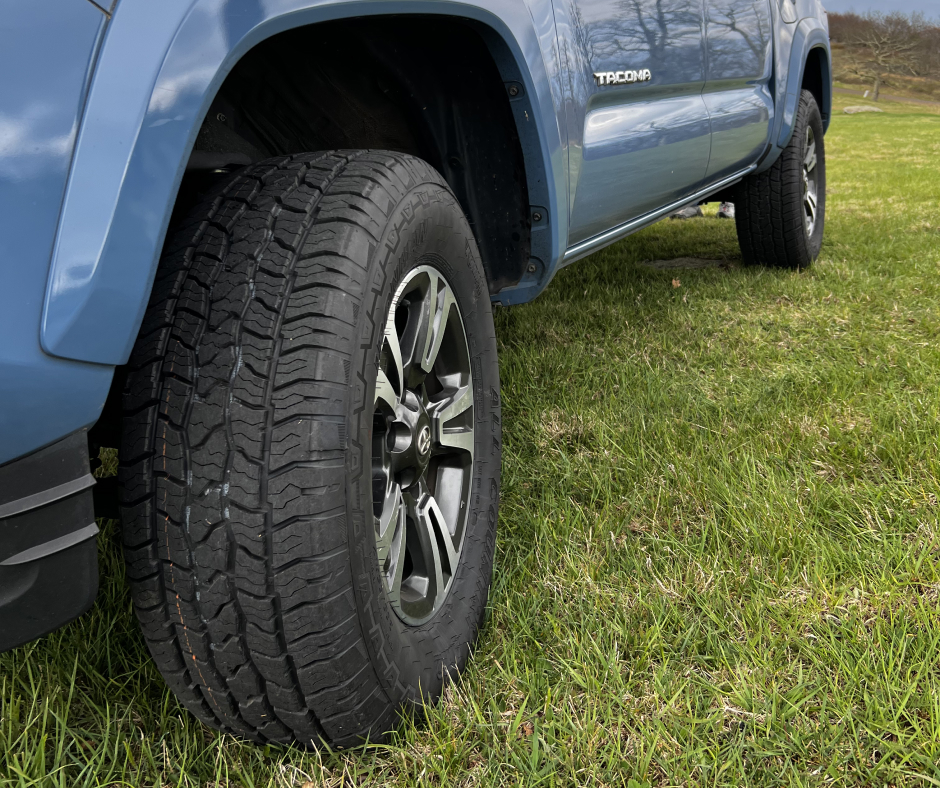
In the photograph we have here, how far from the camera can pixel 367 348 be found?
108cm

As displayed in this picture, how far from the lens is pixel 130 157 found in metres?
0.81

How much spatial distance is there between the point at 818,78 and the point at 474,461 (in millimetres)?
3656

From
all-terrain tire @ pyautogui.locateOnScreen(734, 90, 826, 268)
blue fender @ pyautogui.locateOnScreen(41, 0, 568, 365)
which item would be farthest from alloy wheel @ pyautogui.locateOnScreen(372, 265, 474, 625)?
all-terrain tire @ pyautogui.locateOnScreen(734, 90, 826, 268)

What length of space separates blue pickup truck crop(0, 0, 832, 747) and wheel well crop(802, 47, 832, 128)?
2.68 m

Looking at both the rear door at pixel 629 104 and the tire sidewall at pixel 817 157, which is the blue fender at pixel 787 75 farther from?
the rear door at pixel 629 104

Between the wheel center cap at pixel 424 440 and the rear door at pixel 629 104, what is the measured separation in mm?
726

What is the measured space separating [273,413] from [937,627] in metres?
1.11

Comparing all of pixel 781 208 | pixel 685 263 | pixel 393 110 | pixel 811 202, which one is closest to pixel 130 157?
pixel 393 110

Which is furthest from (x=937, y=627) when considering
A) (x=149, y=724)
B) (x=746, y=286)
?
(x=746, y=286)

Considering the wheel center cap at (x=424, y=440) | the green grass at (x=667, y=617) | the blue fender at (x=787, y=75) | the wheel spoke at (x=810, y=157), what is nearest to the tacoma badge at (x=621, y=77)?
the green grass at (x=667, y=617)

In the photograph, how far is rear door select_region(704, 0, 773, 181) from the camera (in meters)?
2.57

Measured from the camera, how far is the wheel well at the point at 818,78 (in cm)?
396

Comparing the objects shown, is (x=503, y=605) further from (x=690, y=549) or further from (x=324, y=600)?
(x=324, y=600)

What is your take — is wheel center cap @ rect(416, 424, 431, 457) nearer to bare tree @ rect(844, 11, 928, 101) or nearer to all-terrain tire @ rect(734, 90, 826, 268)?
all-terrain tire @ rect(734, 90, 826, 268)
